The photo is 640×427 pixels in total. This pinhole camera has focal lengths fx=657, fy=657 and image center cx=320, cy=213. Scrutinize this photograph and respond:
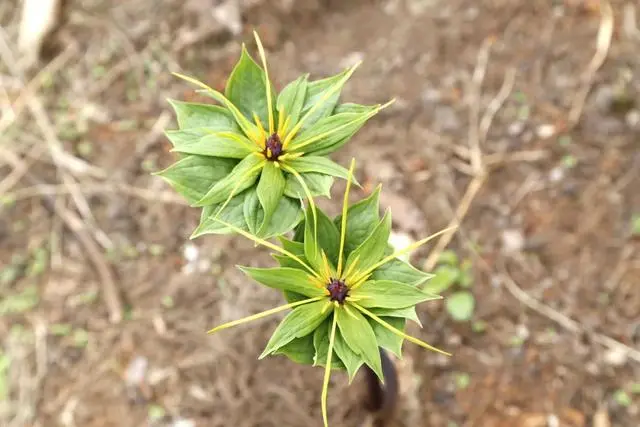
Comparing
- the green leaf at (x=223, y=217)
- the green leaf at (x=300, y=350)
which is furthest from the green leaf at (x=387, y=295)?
the green leaf at (x=223, y=217)

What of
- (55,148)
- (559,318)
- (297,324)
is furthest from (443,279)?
(55,148)

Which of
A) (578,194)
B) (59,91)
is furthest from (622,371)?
(59,91)

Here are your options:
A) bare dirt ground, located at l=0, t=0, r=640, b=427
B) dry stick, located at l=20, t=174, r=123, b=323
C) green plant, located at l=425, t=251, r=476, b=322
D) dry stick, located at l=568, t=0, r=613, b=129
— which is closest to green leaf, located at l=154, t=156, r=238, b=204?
bare dirt ground, located at l=0, t=0, r=640, b=427

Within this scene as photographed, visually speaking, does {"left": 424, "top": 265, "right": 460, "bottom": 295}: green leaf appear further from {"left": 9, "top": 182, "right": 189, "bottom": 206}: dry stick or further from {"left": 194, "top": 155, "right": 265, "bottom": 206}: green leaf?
{"left": 194, "top": 155, "right": 265, "bottom": 206}: green leaf

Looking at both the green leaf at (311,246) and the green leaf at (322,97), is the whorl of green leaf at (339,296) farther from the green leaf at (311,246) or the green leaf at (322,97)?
the green leaf at (322,97)

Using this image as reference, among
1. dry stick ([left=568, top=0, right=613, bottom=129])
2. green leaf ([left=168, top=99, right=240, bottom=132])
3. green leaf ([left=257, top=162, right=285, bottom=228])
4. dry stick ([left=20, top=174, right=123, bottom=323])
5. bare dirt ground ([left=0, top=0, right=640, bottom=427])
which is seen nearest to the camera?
green leaf ([left=257, top=162, right=285, bottom=228])

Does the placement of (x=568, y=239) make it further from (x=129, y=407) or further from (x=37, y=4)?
(x=37, y=4)
